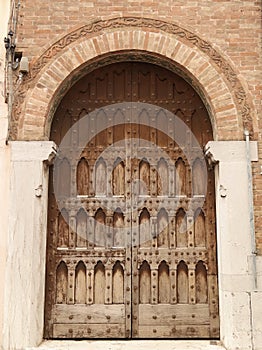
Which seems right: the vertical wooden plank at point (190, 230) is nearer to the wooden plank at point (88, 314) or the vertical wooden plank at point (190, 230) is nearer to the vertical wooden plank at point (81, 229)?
the wooden plank at point (88, 314)

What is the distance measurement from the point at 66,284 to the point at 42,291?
32 centimetres

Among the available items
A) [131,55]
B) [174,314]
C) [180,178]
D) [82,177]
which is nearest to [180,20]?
[131,55]

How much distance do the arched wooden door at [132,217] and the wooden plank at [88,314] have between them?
1 centimetres

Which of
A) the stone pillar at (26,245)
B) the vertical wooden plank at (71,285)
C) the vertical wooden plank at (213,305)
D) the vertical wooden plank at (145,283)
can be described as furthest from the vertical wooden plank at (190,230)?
the stone pillar at (26,245)

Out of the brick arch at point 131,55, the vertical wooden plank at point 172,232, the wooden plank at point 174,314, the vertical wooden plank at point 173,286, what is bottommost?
the wooden plank at point 174,314

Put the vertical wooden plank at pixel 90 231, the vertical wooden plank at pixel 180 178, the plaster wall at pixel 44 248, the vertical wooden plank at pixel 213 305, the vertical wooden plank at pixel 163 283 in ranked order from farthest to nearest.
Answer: the vertical wooden plank at pixel 180 178 < the vertical wooden plank at pixel 90 231 < the vertical wooden plank at pixel 163 283 < the vertical wooden plank at pixel 213 305 < the plaster wall at pixel 44 248

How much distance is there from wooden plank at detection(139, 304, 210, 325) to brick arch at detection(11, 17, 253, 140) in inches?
79.5

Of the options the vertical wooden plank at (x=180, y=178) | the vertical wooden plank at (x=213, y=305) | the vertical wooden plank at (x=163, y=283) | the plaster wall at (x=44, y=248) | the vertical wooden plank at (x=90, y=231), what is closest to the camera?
the plaster wall at (x=44, y=248)

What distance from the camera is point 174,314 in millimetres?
5023

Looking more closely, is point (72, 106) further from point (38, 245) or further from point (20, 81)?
point (38, 245)

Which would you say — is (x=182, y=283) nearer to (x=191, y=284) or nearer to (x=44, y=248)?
(x=191, y=284)

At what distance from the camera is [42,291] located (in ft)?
16.1

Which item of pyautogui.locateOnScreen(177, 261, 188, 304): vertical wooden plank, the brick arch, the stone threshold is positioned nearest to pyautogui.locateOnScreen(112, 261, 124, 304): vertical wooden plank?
the stone threshold

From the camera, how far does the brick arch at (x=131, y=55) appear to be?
16.3 ft
